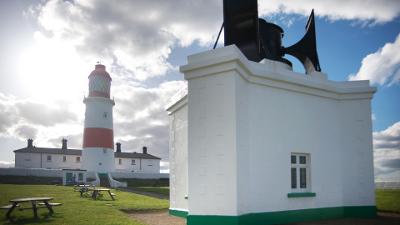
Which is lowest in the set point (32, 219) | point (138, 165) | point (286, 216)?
Result: point (138, 165)

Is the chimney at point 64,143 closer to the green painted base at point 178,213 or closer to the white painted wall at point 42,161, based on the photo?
the white painted wall at point 42,161

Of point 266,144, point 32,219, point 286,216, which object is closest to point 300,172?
point 286,216

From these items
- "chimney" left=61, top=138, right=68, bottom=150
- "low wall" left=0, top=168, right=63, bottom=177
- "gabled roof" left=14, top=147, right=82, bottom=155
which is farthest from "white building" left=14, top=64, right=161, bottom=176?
"chimney" left=61, top=138, right=68, bottom=150

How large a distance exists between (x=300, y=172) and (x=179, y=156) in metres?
4.20

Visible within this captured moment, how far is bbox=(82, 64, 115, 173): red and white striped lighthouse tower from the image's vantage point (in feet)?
125

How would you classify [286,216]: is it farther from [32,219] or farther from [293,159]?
[32,219]

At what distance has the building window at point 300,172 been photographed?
35.3 ft

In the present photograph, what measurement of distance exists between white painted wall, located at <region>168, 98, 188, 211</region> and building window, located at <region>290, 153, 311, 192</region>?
138 inches

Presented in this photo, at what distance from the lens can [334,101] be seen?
1227 centimetres

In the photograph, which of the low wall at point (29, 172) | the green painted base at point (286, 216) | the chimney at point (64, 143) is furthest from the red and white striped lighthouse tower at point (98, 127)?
the green painted base at point (286, 216)

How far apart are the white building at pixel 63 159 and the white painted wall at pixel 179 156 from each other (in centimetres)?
4046

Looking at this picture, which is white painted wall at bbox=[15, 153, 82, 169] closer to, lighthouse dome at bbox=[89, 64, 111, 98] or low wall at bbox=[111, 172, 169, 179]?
low wall at bbox=[111, 172, 169, 179]

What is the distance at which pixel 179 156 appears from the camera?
12422mm

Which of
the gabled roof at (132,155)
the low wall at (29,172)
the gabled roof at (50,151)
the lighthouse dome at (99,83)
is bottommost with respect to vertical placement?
the low wall at (29,172)
